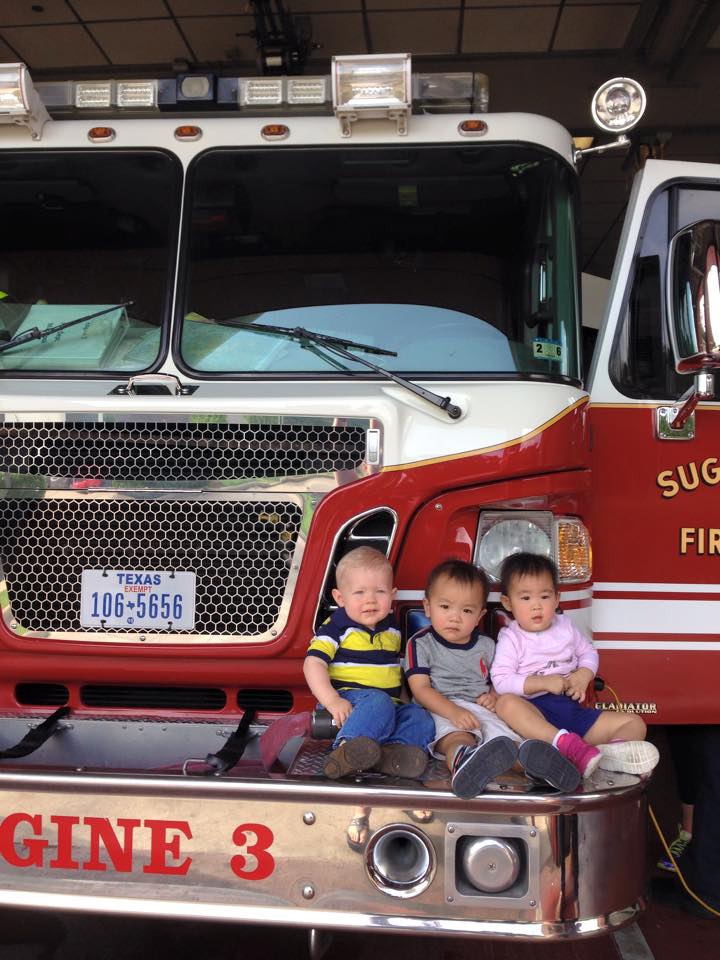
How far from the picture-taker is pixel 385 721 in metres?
2.47

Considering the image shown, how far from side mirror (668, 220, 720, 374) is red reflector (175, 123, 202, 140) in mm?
1677

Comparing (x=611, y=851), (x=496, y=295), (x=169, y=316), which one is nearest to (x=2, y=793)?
(x=611, y=851)

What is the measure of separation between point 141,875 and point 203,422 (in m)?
1.25

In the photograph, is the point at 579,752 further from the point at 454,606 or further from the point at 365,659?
the point at 365,659

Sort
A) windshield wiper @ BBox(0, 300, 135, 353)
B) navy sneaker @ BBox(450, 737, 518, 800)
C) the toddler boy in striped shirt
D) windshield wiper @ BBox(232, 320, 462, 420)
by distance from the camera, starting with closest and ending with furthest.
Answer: navy sneaker @ BBox(450, 737, 518, 800)
the toddler boy in striped shirt
windshield wiper @ BBox(232, 320, 462, 420)
windshield wiper @ BBox(0, 300, 135, 353)

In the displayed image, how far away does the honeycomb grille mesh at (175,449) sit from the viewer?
2848mm

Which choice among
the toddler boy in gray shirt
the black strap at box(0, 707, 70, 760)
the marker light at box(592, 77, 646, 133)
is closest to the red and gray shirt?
the toddler boy in gray shirt

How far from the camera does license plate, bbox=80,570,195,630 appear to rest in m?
2.88

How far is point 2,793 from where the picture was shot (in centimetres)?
226

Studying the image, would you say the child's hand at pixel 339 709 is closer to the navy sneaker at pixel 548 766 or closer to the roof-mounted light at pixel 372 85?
the navy sneaker at pixel 548 766

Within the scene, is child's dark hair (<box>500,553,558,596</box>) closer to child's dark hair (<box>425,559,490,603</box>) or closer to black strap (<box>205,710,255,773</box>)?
child's dark hair (<box>425,559,490,603</box>)

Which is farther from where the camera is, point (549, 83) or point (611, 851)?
point (549, 83)

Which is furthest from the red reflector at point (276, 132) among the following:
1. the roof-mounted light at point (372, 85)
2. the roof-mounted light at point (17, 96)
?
the roof-mounted light at point (17, 96)

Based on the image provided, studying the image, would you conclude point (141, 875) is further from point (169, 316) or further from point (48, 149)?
point (48, 149)
